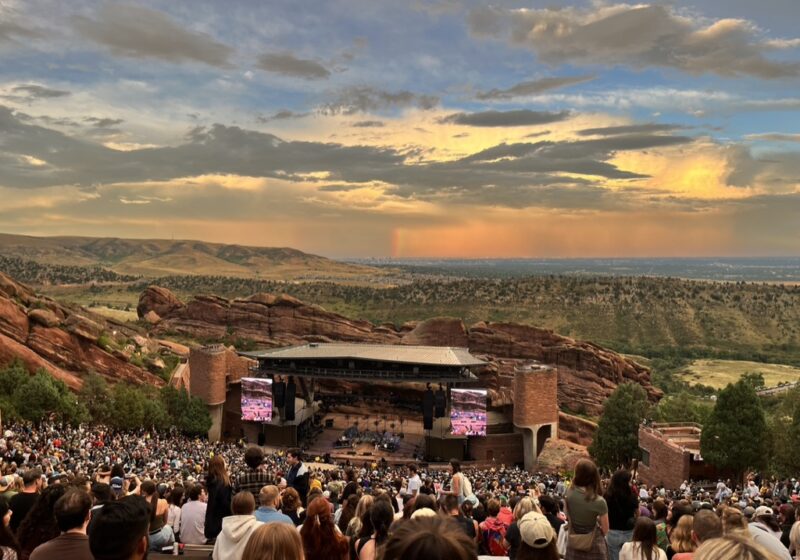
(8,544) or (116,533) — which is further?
(8,544)

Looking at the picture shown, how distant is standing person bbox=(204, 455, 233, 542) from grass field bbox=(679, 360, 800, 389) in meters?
88.8

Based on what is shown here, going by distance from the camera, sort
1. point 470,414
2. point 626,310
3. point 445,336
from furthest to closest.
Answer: point 626,310 < point 445,336 < point 470,414

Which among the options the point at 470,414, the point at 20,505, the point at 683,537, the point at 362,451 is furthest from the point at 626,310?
the point at 20,505

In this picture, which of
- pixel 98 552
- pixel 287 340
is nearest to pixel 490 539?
pixel 98 552

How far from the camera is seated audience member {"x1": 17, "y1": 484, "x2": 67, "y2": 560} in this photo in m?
7.04

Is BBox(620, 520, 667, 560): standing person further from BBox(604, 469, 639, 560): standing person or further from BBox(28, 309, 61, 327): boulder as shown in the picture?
BBox(28, 309, 61, 327): boulder

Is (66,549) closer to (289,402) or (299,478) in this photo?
(299,478)

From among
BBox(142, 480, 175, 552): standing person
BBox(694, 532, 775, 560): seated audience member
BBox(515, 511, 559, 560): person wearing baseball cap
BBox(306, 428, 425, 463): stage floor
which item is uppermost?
BBox(694, 532, 775, 560): seated audience member

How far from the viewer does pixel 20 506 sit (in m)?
7.96

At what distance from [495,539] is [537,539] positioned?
4.38 metres

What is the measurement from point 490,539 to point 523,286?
466ft

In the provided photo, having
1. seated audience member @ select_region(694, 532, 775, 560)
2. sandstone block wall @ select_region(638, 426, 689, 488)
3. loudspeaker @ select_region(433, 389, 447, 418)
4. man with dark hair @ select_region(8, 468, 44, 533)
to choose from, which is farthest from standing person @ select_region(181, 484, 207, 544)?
loudspeaker @ select_region(433, 389, 447, 418)

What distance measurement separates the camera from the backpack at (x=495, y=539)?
9.46 m

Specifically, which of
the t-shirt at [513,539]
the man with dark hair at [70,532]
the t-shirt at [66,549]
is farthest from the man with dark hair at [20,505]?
the t-shirt at [513,539]
